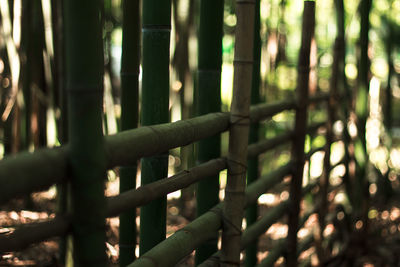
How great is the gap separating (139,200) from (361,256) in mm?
1832

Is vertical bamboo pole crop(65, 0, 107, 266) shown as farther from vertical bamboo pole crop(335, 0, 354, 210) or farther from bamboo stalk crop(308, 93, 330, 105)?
vertical bamboo pole crop(335, 0, 354, 210)

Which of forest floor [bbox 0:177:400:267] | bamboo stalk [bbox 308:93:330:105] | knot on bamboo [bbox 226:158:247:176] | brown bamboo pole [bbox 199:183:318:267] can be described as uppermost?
bamboo stalk [bbox 308:93:330:105]

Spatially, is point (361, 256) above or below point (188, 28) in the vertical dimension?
below

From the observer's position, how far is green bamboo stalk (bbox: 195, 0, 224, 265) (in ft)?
4.22

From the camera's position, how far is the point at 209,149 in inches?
52.9

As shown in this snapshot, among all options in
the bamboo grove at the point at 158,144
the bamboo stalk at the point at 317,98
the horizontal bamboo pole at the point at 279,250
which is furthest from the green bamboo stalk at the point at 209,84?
the bamboo stalk at the point at 317,98

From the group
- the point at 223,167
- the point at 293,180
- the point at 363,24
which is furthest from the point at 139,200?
the point at 363,24

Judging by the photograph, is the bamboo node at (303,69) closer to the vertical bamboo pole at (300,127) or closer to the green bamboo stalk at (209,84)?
the vertical bamboo pole at (300,127)

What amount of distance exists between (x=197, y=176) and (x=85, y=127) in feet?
1.50

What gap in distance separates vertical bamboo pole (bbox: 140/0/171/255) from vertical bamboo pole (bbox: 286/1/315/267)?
84 centimetres

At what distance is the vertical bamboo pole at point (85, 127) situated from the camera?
2.29ft

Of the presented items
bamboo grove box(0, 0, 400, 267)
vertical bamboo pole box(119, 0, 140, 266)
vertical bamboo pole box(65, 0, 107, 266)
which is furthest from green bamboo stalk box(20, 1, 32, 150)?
vertical bamboo pole box(65, 0, 107, 266)

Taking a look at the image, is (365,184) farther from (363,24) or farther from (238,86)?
(238,86)

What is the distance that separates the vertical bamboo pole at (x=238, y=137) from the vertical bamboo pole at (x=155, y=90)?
0.18m
